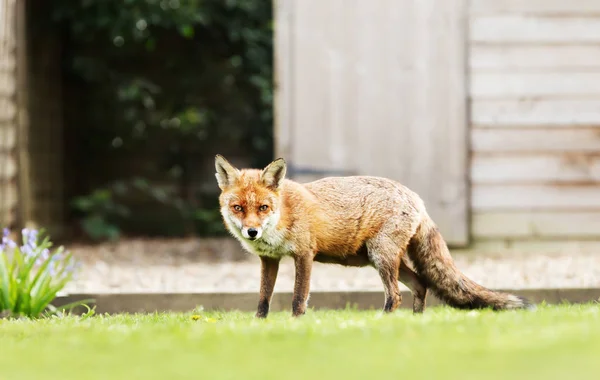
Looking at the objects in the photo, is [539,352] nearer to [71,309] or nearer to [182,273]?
[71,309]

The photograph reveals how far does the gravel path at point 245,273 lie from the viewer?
5.96 meters

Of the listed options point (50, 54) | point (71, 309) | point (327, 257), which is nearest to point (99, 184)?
point (50, 54)

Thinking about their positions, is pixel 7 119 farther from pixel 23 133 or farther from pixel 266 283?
pixel 266 283

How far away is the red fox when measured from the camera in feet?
12.6

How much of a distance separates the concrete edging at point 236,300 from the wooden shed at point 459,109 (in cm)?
252

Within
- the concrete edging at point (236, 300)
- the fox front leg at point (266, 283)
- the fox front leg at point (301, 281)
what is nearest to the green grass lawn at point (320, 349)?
the fox front leg at point (301, 281)

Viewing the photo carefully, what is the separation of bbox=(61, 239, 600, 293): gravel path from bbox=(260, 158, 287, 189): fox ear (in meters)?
1.54

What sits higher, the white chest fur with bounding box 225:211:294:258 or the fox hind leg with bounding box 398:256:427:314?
the white chest fur with bounding box 225:211:294:258

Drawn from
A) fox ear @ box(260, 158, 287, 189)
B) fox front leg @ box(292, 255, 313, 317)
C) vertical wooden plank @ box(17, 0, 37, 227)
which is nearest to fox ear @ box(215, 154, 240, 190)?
fox ear @ box(260, 158, 287, 189)

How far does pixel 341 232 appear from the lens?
4082 millimetres

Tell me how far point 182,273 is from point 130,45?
191 inches

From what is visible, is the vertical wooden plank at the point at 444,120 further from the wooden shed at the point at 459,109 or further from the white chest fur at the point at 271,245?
the white chest fur at the point at 271,245

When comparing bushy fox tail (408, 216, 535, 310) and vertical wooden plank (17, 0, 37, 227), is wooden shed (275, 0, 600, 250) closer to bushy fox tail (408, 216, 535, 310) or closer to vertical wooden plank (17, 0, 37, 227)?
vertical wooden plank (17, 0, 37, 227)

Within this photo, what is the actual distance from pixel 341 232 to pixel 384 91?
385cm
